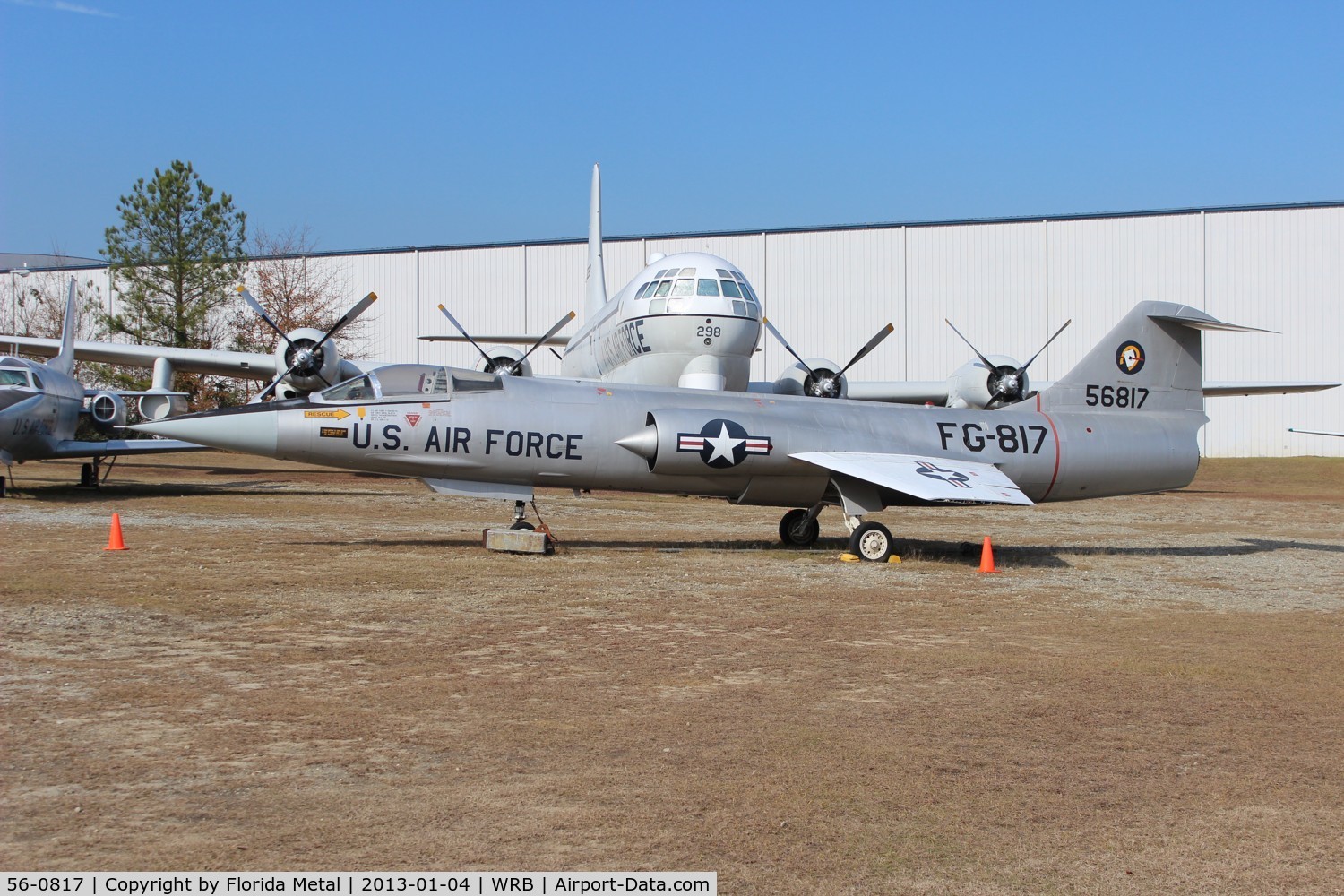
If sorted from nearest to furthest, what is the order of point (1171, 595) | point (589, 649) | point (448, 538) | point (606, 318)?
point (589, 649) < point (1171, 595) < point (448, 538) < point (606, 318)

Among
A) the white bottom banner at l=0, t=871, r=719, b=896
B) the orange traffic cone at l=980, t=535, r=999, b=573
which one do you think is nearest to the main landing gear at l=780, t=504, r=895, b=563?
the orange traffic cone at l=980, t=535, r=999, b=573

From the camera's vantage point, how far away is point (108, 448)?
2516 cm

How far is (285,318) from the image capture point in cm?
5553

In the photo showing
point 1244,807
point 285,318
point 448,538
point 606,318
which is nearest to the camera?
point 1244,807

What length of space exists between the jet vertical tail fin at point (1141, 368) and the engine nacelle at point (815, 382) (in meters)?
7.53

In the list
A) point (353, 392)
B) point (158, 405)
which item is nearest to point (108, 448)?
point (158, 405)

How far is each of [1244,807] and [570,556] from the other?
1017 centimetres

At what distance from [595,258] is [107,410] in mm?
14364

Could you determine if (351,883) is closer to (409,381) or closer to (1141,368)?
(409,381)

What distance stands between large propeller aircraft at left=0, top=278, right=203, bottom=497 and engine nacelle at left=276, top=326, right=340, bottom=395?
105 inches

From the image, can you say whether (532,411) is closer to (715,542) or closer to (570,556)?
(570,556)

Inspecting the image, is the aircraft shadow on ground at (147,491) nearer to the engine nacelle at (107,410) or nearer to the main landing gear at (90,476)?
the main landing gear at (90,476)

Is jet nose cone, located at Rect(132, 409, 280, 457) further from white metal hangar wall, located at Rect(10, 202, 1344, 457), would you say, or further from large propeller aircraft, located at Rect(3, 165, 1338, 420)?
white metal hangar wall, located at Rect(10, 202, 1344, 457)

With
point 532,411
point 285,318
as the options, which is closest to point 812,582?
point 532,411
